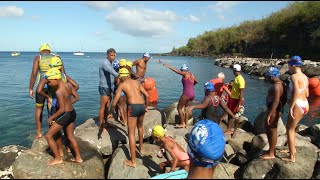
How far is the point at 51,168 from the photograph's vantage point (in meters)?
7.35

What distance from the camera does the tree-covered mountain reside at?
60.7 metres

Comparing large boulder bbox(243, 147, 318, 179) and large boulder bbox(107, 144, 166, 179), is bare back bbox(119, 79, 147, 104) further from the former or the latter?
large boulder bbox(243, 147, 318, 179)

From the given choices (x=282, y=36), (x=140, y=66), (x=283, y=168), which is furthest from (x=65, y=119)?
(x=282, y=36)

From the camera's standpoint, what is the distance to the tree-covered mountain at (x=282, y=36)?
60.7 metres

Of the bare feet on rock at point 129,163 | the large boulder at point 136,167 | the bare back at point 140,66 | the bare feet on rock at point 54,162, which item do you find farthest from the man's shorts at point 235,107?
the bare feet on rock at point 54,162

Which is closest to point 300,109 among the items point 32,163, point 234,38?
point 32,163

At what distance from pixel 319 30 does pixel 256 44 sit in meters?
29.2

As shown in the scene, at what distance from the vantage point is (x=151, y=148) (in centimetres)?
902

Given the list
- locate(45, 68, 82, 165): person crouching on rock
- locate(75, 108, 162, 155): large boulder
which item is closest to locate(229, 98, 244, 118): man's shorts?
locate(75, 108, 162, 155): large boulder

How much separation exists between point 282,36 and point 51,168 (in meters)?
73.5

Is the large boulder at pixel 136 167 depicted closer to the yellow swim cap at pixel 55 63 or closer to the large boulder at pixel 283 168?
the large boulder at pixel 283 168

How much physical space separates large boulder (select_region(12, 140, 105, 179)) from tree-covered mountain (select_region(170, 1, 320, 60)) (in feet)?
181

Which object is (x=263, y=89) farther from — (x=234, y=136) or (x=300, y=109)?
(x=300, y=109)

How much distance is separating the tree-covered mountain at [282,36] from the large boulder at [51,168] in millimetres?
55067
